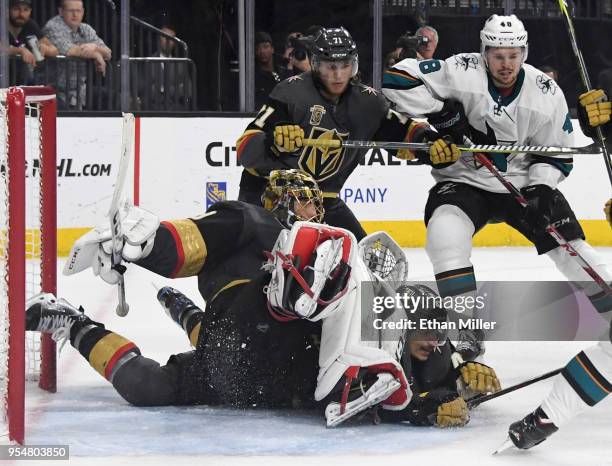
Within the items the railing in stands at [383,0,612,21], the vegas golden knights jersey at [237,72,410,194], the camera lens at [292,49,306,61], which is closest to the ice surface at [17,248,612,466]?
the vegas golden knights jersey at [237,72,410,194]

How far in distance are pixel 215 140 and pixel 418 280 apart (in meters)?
1.59

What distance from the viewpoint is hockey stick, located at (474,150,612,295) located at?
3781mm

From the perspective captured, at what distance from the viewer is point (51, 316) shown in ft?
11.5

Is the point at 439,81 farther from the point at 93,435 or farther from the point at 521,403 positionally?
the point at 93,435

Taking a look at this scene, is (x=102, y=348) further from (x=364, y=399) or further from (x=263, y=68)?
(x=263, y=68)

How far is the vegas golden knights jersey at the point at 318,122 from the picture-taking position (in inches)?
166

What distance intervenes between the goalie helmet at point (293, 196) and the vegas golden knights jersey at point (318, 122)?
0.79 metres

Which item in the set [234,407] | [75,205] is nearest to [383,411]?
[234,407]

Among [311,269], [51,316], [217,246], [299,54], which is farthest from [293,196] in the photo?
[299,54]

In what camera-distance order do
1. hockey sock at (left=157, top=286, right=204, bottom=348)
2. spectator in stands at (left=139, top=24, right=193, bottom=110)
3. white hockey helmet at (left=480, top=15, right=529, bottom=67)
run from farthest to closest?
1. spectator in stands at (left=139, top=24, right=193, bottom=110)
2. white hockey helmet at (left=480, top=15, right=529, bottom=67)
3. hockey sock at (left=157, top=286, right=204, bottom=348)

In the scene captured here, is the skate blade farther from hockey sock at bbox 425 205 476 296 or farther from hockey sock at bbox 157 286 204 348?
hockey sock at bbox 157 286 204 348

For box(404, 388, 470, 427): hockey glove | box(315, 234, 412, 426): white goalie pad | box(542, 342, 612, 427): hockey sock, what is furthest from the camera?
box(404, 388, 470, 427): hockey glove

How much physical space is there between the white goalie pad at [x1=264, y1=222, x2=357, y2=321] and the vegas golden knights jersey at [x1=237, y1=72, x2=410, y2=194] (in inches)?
43.6

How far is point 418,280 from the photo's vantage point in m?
5.88
